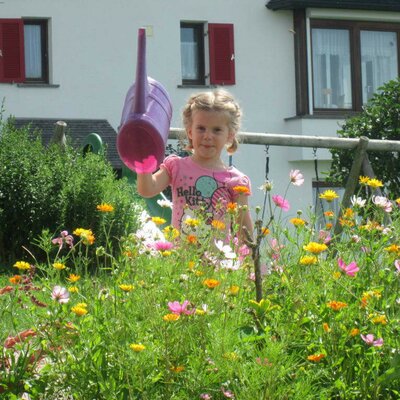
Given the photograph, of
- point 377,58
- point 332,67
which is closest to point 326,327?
point 332,67

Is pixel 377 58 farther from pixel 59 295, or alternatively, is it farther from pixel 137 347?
pixel 137 347

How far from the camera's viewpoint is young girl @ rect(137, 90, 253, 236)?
5.31 metres

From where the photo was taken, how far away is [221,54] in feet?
84.3

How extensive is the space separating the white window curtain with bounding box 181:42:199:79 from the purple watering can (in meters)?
21.3

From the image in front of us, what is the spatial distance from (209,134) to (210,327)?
232cm

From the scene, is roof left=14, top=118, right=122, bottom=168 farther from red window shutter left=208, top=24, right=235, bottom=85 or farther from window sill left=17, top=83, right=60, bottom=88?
red window shutter left=208, top=24, right=235, bottom=85

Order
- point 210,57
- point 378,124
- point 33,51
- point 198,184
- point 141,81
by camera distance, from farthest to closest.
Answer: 1. point 210,57
2. point 33,51
3. point 378,124
4. point 198,184
5. point 141,81

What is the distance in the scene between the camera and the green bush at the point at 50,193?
9.69 meters

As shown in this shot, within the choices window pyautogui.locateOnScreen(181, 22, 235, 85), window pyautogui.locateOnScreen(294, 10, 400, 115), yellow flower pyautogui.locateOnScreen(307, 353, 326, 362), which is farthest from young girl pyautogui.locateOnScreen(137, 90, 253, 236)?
window pyautogui.locateOnScreen(294, 10, 400, 115)

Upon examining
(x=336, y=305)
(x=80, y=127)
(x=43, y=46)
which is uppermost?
(x=43, y=46)

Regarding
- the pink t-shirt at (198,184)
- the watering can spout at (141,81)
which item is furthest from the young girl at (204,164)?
the watering can spout at (141,81)

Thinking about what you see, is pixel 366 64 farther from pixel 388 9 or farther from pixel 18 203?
pixel 18 203

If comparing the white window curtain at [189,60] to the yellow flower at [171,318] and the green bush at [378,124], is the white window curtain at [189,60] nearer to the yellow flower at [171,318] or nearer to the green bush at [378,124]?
the green bush at [378,124]

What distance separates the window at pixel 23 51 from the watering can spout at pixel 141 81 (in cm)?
1997
